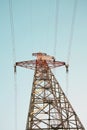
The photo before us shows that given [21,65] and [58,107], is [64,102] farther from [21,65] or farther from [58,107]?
[21,65]

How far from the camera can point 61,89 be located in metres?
23.6

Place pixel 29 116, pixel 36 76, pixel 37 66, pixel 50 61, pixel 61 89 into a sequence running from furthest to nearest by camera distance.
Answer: pixel 50 61 < pixel 37 66 < pixel 36 76 < pixel 61 89 < pixel 29 116

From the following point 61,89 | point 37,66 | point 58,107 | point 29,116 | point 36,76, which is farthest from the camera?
point 37,66

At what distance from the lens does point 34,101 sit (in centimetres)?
2255

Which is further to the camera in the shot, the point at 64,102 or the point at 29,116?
the point at 64,102

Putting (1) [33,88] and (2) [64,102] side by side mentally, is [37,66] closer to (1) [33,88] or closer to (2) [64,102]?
(1) [33,88]

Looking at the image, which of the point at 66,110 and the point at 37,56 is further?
the point at 37,56

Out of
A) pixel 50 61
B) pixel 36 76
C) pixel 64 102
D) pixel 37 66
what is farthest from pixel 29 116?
pixel 50 61

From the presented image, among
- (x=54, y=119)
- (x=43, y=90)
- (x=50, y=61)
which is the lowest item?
(x=54, y=119)

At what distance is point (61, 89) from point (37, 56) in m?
7.70

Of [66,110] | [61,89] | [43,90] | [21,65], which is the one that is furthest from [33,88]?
[21,65]

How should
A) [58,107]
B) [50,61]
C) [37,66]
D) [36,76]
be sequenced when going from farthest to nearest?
1. [50,61]
2. [37,66]
3. [36,76]
4. [58,107]

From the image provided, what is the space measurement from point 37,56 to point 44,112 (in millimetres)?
9395

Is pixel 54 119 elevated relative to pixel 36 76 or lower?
lower
